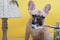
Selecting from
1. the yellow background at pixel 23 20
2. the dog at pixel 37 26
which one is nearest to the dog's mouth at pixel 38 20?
the dog at pixel 37 26

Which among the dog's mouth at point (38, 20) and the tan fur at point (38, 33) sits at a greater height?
the dog's mouth at point (38, 20)

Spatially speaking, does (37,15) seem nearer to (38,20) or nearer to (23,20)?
(38,20)

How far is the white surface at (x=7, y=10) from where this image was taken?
98 cm

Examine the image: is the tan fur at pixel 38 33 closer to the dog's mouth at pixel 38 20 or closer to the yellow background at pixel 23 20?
the dog's mouth at pixel 38 20

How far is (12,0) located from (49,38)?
1.03ft

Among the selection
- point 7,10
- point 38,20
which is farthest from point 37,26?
point 7,10

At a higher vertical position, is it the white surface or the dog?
the white surface

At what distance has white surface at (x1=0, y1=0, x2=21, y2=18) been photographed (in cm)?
98

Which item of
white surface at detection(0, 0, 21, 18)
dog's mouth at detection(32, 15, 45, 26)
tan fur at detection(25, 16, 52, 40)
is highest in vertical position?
white surface at detection(0, 0, 21, 18)

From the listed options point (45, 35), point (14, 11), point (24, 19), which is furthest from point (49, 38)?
point (24, 19)

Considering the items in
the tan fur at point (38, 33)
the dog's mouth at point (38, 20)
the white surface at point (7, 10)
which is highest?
the white surface at point (7, 10)

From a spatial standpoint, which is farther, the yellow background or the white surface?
the yellow background

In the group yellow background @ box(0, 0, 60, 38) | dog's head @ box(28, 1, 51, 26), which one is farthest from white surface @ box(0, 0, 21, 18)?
yellow background @ box(0, 0, 60, 38)

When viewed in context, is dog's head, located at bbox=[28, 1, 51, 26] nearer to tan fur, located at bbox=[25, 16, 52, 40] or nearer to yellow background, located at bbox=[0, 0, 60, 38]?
tan fur, located at bbox=[25, 16, 52, 40]
